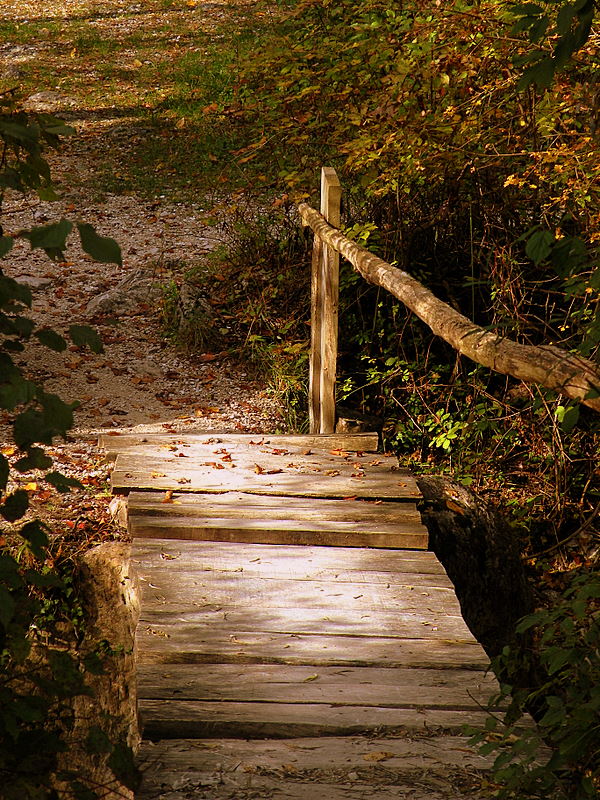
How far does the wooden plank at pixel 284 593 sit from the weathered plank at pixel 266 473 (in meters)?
0.89

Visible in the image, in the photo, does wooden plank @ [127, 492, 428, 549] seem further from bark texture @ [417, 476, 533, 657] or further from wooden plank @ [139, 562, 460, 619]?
bark texture @ [417, 476, 533, 657]

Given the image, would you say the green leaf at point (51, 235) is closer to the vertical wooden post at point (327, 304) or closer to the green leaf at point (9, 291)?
the green leaf at point (9, 291)

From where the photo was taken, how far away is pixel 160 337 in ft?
27.9

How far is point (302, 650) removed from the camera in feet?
10.0

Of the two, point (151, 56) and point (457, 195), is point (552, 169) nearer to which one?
point (457, 195)

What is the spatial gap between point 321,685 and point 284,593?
0.67 metres

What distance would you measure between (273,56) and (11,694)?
5942 millimetres

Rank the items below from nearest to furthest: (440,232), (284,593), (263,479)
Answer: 1. (284,593)
2. (263,479)
3. (440,232)

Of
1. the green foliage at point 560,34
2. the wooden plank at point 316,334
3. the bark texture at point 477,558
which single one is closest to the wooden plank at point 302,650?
the green foliage at point 560,34

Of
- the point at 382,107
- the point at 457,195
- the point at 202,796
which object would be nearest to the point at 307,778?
the point at 202,796

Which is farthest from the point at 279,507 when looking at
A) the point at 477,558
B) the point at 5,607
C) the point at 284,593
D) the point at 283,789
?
the point at 5,607

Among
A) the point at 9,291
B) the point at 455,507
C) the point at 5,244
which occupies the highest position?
the point at 5,244

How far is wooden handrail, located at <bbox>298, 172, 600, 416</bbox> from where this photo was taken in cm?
224

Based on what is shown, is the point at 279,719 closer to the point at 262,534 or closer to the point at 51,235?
the point at 262,534
